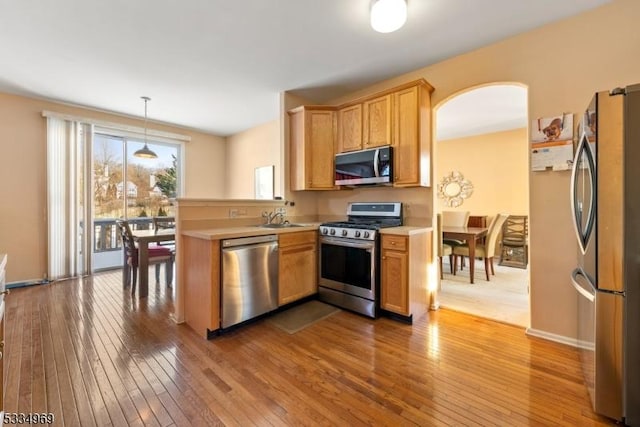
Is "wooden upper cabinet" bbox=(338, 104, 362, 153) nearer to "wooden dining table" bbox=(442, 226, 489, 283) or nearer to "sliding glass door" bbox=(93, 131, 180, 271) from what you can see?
"wooden dining table" bbox=(442, 226, 489, 283)

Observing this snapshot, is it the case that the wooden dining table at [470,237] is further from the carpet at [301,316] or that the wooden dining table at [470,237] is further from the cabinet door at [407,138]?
the carpet at [301,316]

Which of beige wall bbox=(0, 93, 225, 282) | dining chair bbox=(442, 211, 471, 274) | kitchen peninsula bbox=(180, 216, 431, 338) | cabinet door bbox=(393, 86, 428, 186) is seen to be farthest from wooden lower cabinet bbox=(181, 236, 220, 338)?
dining chair bbox=(442, 211, 471, 274)

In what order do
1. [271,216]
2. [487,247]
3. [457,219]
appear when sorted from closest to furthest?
[271,216] → [487,247] → [457,219]

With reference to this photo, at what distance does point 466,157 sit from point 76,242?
7395 millimetres

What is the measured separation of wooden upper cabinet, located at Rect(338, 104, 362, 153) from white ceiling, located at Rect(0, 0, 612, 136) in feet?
1.29

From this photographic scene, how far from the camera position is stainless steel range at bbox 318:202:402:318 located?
2.80 meters

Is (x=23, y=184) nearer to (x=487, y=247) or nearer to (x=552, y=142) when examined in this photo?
(x=552, y=142)

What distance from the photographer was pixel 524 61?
247 cm

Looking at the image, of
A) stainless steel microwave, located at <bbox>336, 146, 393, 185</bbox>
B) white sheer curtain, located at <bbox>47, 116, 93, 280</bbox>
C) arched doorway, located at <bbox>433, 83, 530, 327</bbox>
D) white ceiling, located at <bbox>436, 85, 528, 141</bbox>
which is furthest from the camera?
white sheer curtain, located at <bbox>47, 116, 93, 280</bbox>

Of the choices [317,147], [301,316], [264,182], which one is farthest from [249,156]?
[301,316]

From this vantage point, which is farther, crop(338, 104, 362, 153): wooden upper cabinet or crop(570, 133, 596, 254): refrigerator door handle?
crop(338, 104, 362, 153): wooden upper cabinet

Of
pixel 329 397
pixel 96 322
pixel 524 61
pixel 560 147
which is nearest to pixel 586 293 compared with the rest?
pixel 560 147

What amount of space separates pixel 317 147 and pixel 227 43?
58.2 inches

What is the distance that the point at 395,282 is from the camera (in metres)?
2.72
